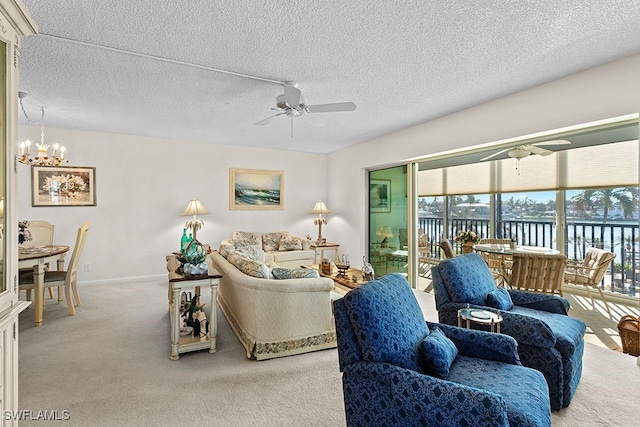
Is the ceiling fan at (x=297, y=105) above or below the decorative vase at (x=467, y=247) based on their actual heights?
above

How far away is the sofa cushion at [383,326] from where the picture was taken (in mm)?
1511

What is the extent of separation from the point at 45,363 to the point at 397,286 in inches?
120

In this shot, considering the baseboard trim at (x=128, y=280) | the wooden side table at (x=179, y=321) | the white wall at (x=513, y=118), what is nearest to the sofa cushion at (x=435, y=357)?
the wooden side table at (x=179, y=321)

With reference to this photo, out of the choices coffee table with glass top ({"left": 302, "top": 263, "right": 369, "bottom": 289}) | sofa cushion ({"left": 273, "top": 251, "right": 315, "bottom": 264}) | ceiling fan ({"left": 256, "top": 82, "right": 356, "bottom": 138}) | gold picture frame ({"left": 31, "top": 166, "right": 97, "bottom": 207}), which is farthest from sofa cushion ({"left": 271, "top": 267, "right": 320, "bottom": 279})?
gold picture frame ({"left": 31, "top": 166, "right": 97, "bottom": 207})

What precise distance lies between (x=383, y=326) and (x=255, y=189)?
5.42 m

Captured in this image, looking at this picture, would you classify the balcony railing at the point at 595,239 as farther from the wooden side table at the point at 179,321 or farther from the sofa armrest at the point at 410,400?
the wooden side table at the point at 179,321

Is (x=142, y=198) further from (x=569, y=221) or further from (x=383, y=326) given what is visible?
(x=569, y=221)

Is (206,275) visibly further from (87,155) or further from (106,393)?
(87,155)

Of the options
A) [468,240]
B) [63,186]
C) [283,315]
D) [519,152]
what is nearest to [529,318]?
[283,315]

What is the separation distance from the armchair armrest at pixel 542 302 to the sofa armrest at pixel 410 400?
1.85 metres

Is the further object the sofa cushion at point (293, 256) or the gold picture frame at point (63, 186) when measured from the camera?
the sofa cushion at point (293, 256)

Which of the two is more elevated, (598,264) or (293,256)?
(598,264)

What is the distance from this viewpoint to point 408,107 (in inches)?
153

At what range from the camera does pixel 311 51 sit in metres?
2.51
